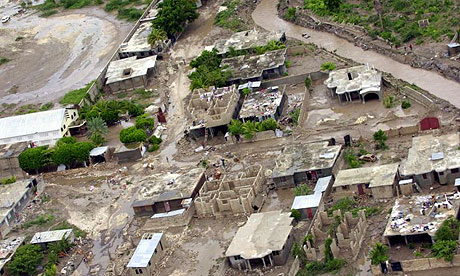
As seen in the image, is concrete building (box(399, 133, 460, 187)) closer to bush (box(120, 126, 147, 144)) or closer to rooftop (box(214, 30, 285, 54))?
bush (box(120, 126, 147, 144))

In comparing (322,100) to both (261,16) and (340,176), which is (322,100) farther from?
(261,16)

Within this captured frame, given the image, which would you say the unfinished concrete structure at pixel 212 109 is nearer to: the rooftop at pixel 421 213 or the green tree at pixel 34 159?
the green tree at pixel 34 159

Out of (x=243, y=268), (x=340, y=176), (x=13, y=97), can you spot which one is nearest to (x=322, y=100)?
(x=340, y=176)

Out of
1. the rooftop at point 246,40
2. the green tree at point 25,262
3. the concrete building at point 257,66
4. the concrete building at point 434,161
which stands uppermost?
the concrete building at point 434,161

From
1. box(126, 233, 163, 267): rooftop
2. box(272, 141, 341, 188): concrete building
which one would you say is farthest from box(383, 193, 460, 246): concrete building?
box(126, 233, 163, 267): rooftop

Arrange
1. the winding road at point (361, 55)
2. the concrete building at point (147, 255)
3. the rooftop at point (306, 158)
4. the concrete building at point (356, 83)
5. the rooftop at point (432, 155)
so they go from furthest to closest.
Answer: the concrete building at point (356, 83) < the winding road at point (361, 55) < the rooftop at point (306, 158) < the concrete building at point (147, 255) < the rooftop at point (432, 155)

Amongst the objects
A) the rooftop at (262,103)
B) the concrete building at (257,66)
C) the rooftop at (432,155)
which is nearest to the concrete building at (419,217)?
the rooftop at (432,155)

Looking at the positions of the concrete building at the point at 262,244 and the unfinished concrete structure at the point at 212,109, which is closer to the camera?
the concrete building at the point at 262,244

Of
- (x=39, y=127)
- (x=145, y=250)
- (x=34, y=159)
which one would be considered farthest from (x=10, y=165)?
(x=145, y=250)
